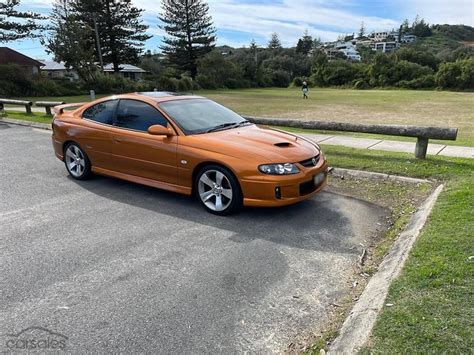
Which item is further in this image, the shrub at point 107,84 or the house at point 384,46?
the house at point 384,46

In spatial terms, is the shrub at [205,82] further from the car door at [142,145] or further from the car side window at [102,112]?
the car door at [142,145]

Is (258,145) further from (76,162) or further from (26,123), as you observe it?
(26,123)

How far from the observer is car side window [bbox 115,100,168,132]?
534cm

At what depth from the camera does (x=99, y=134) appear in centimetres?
582

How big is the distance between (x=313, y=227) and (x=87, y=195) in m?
3.36

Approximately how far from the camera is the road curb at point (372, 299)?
7.98 ft

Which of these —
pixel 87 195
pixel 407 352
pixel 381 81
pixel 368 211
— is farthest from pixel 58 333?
pixel 381 81

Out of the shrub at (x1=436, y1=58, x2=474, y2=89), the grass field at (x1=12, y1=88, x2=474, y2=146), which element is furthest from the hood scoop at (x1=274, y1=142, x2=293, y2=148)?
the shrub at (x1=436, y1=58, x2=474, y2=89)

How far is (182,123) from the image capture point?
5207 millimetres

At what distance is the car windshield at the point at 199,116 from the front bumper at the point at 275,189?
116 centimetres

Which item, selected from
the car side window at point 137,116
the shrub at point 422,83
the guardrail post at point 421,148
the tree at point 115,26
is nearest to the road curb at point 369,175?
the guardrail post at point 421,148

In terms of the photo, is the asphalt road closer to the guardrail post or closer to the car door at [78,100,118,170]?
the car door at [78,100,118,170]

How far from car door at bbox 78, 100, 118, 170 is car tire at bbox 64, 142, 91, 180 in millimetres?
156

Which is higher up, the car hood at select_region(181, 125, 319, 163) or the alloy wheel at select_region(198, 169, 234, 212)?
the car hood at select_region(181, 125, 319, 163)
